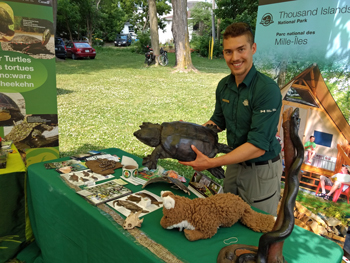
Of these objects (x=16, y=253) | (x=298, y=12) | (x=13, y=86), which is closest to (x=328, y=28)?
(x=298, y=12)

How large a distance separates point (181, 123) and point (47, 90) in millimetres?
1933

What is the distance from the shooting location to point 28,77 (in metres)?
2.76

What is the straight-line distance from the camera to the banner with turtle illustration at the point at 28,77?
262 cm

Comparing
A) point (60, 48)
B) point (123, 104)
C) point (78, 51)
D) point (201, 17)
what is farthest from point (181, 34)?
point (201, 17)

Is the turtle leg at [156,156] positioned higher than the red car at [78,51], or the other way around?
the red car at [78,51]

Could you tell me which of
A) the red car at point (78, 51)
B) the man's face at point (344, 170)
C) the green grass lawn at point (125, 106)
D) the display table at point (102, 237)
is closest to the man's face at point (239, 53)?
the display table at point (102, 237)

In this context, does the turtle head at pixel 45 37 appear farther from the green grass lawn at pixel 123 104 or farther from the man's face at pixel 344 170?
the man's face at pixel 344 170

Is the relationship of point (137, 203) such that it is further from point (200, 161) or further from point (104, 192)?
point (200, 161)

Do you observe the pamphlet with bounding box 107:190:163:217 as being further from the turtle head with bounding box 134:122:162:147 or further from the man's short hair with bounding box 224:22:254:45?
the man's short hair with bounding box 224:22:254:45

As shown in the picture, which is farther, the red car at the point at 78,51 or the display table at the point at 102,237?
Answer: the red car at the point at 78,51

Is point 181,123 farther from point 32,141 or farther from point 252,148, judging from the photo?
point 32,141

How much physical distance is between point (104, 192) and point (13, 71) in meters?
1.81

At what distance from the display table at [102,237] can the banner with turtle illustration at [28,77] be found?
33.4 inches

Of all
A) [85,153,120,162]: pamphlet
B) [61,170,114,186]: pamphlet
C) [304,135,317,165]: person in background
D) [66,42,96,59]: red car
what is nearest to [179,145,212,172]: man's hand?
[61,170,114,186]: pamphlet
